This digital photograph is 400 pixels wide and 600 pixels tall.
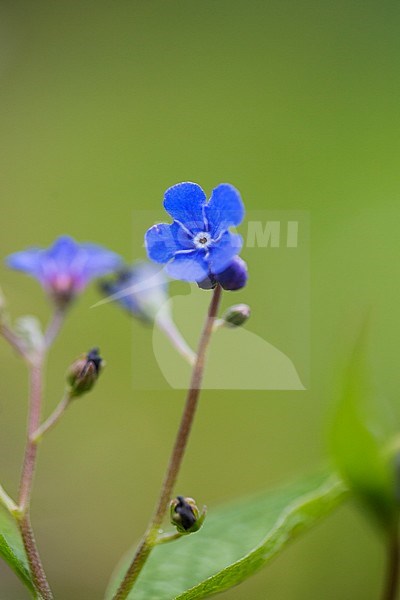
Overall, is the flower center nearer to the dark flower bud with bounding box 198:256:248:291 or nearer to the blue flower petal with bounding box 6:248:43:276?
the dark flower bud with bounding box 198:256:248:291

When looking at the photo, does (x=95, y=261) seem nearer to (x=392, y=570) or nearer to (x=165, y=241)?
(x=165, y=241)

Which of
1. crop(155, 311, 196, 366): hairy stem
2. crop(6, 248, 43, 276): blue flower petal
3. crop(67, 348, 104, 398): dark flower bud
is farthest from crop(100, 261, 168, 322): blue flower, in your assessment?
crop(67, 348, 104, 398): dark flower bud

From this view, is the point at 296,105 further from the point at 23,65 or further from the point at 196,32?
the point at 23,65

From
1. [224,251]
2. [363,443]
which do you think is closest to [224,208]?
[224,251]

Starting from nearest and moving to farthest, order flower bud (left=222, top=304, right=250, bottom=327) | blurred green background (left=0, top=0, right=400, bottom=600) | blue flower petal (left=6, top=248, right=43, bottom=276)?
1. flower bud (left=222, top=304, right=250, bottom=327)
2. blue flower petal (left=6, top=248, right=43, bottom=276)
3. blurred green background (left=0, top=0, right=400, bottom=600)

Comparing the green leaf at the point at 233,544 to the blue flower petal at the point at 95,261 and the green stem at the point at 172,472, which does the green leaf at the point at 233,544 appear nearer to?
the green stem at the point at 172,472

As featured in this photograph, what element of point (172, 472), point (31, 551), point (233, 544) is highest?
point (172, 472)

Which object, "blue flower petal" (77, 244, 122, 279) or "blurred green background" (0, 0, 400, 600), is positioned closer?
"blue flower petal" (77, 244, 122, 279)
